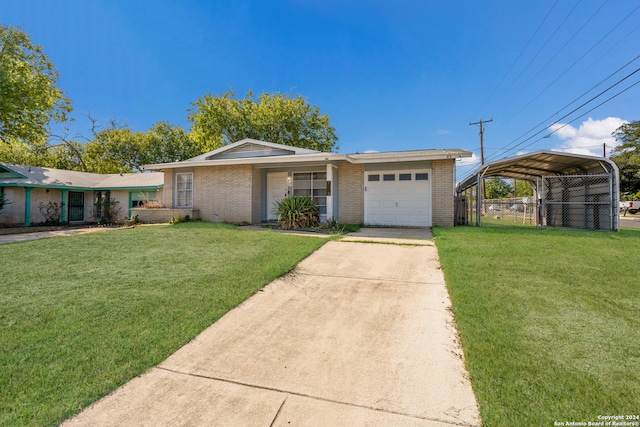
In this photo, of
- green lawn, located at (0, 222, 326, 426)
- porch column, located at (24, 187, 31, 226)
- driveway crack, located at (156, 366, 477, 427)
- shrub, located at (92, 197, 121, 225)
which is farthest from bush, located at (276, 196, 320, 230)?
porch column, located at (24, 187, 31, 226)

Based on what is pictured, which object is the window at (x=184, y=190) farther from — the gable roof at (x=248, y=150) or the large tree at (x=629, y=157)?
the large tree at (x=629, y=157)

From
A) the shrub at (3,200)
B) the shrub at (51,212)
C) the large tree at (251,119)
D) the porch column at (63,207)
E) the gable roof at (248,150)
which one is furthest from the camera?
the large tree at (251,119)

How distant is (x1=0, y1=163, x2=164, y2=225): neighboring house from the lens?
14.9 m

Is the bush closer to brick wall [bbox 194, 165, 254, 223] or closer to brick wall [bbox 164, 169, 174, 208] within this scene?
brick wall [bbox 194, 165, 254, 223]

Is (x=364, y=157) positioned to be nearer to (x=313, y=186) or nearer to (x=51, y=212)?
(x=313, y=186)

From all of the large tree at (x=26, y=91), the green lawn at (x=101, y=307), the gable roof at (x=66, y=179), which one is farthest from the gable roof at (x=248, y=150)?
the large tree at (x=26, y=91)

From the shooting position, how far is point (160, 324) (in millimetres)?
3125

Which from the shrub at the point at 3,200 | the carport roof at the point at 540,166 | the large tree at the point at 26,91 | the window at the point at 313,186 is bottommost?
the shrub at the point at 3,200

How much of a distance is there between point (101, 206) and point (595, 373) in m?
21.7

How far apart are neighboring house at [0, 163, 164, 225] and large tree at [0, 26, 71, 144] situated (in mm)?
2147

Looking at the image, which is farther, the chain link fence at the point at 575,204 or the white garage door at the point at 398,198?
the white garage door at the point at 398,198

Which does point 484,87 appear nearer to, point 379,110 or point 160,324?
point 379,110

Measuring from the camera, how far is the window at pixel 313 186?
12.7 metres

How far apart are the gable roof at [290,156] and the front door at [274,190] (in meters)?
1.02
